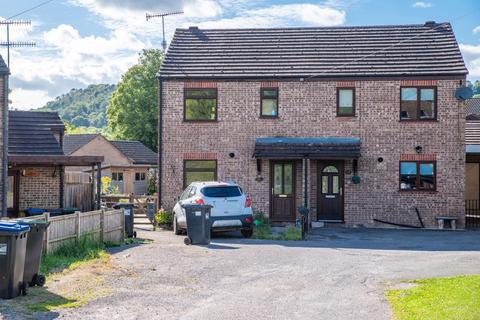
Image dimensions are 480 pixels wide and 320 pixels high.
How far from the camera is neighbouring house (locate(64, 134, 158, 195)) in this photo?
52500 millimetres

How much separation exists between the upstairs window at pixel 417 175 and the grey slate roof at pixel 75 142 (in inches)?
1381

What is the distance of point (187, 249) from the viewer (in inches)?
669

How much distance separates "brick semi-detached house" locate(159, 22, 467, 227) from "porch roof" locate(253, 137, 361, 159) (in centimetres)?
4

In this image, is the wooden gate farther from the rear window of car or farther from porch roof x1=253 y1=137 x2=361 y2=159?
the rear window of car

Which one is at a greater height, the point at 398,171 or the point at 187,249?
the point at 398,171

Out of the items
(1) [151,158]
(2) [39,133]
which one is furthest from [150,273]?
(1) [151,158]

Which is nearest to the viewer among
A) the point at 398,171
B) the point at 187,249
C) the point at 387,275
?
the point at 387,275

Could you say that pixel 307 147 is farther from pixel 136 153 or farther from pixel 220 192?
pixel 136 153

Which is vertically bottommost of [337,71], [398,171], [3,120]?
[398,171]

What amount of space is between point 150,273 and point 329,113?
1387 cm

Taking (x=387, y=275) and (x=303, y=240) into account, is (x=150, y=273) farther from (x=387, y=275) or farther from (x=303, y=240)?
(x=303, y=240)

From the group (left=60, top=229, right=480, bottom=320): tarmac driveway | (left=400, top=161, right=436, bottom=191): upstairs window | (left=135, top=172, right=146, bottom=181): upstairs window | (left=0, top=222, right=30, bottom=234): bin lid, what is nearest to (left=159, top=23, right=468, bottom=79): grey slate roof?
(left=400, top=161, right=436, bottom=191): upstairs window

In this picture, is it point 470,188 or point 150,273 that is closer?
point 150,273

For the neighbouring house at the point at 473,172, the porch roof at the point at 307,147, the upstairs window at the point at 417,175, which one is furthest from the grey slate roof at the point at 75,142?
the upstairs window at the point at 417,175
